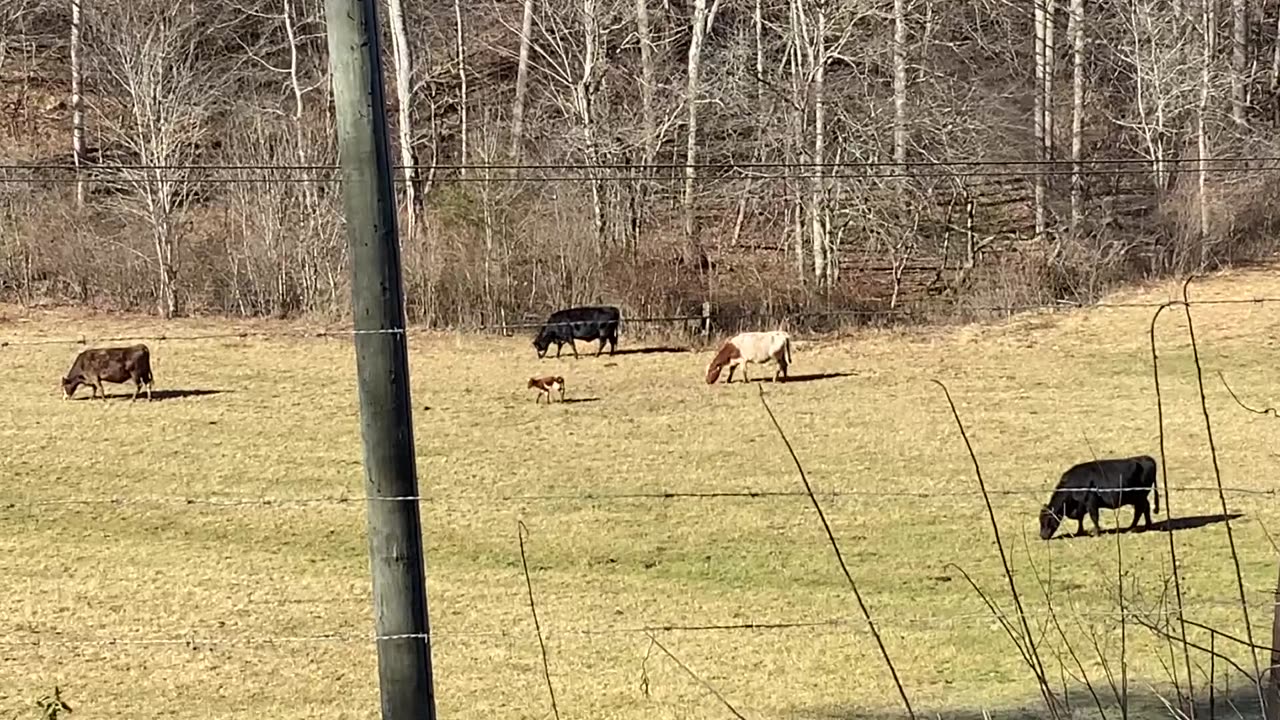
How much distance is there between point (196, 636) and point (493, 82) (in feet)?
89.6

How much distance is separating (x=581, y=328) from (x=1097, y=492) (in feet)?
41.5

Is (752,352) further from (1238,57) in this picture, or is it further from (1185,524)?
(1238,57)

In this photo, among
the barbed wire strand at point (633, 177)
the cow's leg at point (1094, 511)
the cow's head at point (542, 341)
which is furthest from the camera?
the barbed wire strand at point (633, 177)

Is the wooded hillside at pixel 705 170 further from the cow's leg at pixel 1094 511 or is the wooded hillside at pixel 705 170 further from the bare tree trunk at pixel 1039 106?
the cow's leg at pixel 1094 511

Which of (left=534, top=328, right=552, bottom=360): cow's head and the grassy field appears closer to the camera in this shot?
the grassy field

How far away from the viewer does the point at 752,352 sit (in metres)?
21.3

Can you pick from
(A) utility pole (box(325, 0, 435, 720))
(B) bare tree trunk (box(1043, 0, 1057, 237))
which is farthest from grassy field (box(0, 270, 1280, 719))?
(B) bare tree trunk (box(1043, 0, 1057, 237))

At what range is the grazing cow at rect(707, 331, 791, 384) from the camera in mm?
21250

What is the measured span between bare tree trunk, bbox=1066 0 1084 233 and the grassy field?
547cm

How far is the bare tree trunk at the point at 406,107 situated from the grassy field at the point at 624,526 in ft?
15.9

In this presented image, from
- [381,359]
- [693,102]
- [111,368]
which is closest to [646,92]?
[693,102]

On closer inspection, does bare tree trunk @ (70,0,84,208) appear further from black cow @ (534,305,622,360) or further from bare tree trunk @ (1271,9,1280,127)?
bare tree trunk @ (1271,9,1280,127)

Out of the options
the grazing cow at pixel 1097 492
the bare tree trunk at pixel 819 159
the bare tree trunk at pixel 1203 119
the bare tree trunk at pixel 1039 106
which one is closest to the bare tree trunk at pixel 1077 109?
the bare tree trunk at pixel 1039 106

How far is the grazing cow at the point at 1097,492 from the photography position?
11859mm
